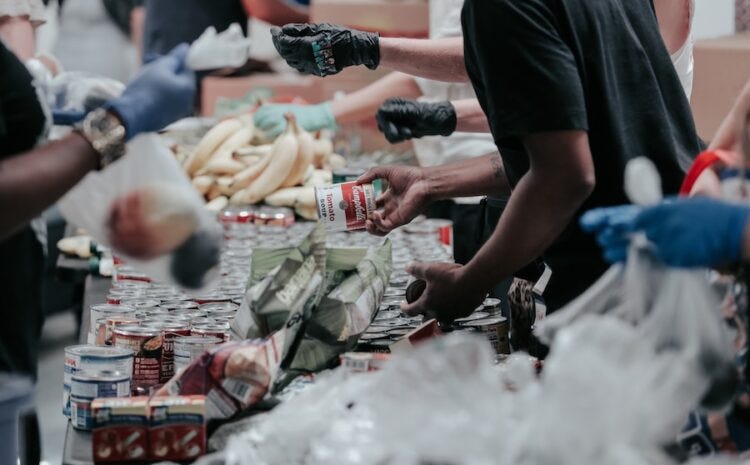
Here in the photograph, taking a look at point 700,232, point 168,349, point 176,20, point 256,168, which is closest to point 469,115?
point 256,168

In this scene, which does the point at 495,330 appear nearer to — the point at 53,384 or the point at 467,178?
the point at 467,178

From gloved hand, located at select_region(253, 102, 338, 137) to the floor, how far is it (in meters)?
1.57

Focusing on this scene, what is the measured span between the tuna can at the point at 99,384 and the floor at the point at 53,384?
238cm

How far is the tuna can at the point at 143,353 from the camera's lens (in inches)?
87.4

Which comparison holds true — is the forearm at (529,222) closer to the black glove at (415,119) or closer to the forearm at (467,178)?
the forearm at (467,178)

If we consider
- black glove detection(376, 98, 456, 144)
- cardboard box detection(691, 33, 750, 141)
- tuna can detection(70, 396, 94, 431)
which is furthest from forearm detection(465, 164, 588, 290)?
cardboard box detection(691, 33, 750, 141)

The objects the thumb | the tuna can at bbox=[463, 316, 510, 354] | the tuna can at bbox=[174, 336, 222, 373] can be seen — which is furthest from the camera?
the thumb

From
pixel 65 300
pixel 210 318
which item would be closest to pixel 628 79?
pixel 210 318

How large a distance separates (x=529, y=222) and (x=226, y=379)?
0.70 m

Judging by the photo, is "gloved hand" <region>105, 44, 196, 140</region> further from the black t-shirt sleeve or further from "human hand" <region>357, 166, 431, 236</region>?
"human hand" <region>357, 166, 431, 236</region>

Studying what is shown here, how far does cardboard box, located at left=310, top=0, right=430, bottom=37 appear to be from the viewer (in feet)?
16.5

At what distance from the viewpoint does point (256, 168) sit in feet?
14.4

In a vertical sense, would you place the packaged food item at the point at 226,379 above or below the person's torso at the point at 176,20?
above

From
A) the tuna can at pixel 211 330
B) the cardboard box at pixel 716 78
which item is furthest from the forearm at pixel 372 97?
the tuna can at pixel 211 330
